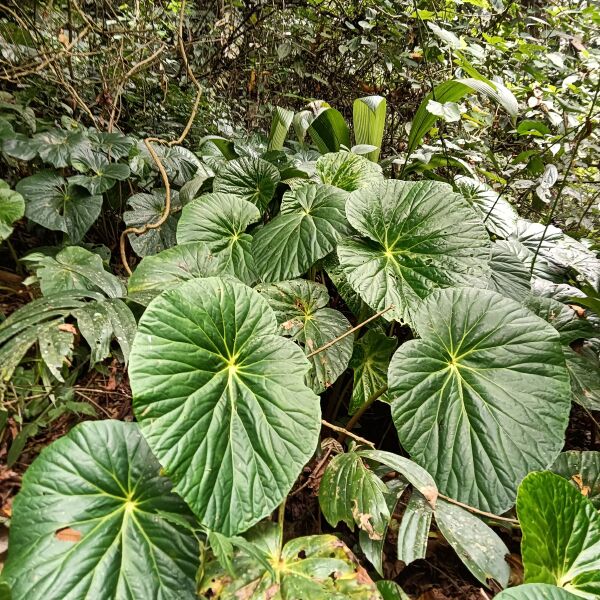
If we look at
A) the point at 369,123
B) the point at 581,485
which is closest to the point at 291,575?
the point at 581,485

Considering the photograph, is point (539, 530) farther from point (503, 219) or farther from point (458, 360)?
point (503, 219)

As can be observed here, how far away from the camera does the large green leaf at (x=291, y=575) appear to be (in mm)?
575

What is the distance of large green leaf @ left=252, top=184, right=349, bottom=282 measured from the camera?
A: 3.26ft

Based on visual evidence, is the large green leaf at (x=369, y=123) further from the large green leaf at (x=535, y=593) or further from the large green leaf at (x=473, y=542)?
the large green leaf at (x=535, y=593)

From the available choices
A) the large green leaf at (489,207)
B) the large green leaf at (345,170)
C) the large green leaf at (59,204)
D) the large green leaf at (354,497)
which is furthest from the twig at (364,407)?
the large green leaf at (59,204)

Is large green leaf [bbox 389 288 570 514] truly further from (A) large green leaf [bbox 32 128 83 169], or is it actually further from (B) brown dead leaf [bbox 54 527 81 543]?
(A) large green leaf [bbox 32 128 83 169]

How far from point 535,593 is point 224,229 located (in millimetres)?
981

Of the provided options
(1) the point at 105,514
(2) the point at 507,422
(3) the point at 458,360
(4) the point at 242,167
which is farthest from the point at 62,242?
(2) the point at 507,422

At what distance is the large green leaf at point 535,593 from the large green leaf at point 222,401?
0.31m

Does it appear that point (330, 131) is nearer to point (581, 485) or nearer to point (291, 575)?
point (581, 485)

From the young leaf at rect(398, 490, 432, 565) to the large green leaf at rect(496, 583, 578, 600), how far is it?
0.15 meters

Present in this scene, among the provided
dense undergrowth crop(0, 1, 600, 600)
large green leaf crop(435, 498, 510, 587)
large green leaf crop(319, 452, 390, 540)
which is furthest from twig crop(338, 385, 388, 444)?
large green leaf crop(435, 498, 510, 587)

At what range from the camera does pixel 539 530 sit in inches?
24.7

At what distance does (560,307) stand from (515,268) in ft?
0.50
